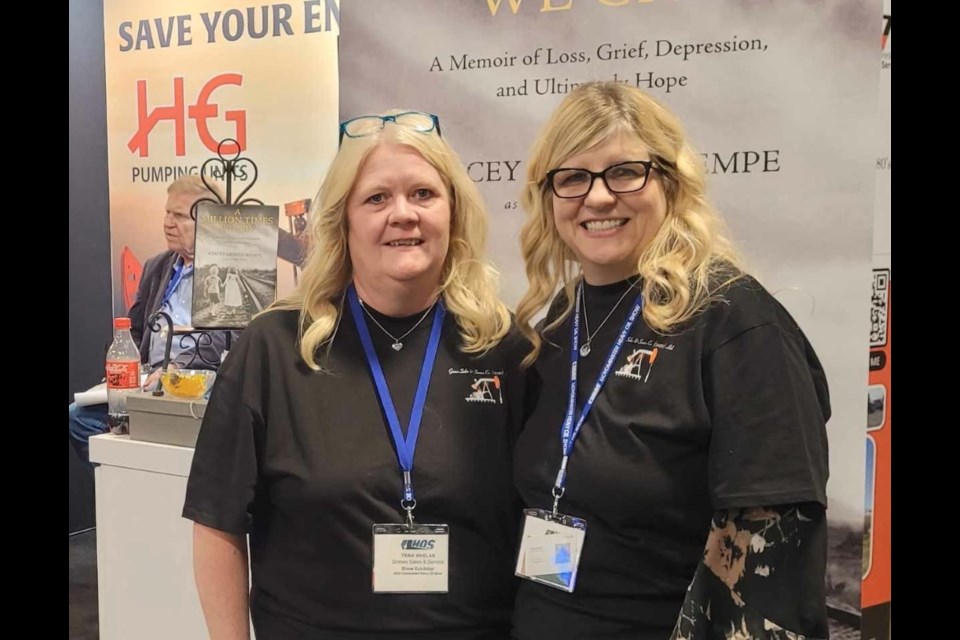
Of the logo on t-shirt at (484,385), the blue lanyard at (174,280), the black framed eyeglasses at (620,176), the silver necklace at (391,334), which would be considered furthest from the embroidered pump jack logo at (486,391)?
the blue lanyard at (174,280)

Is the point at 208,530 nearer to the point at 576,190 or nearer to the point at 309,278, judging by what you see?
the point at 309,278

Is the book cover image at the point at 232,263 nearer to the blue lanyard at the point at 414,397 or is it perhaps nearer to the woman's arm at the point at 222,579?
the blue lanyard at the point at 414,397

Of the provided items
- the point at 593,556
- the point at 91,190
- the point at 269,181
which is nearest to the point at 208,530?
the point at 593,556

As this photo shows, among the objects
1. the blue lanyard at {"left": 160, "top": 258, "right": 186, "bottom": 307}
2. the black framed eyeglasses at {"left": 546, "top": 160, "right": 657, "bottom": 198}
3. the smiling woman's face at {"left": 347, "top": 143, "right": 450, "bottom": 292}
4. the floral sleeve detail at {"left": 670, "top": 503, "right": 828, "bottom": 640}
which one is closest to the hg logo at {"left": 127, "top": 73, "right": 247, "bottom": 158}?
the blue lanyard at {"left": 160, "top": 258, "right": 186, "bottom": 307}

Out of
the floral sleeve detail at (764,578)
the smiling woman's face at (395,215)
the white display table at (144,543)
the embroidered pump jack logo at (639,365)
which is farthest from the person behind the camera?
the white display table at (144,543)

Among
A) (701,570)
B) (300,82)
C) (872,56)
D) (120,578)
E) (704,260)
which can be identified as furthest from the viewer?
(300,82)

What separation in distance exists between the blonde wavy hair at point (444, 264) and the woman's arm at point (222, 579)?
388 millimetres

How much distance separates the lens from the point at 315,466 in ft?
4.88

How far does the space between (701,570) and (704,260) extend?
1.71ft

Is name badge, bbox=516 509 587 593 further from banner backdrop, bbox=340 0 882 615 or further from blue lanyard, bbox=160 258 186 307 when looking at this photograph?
blue lanyard, bbox=160 258 186 307

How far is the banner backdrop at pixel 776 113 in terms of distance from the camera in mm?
2199

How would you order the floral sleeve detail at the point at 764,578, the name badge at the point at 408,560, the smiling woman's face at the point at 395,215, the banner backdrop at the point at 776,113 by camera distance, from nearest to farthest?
the floral sleeve detail at the point at 764,578 < the name badge at the point at 408,560 < the smiling woman's face at the point at 395,215 < the banner backdrop at the point at 776,113

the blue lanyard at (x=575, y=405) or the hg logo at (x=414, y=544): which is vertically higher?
the blue lanyard at (x=575, y=405)

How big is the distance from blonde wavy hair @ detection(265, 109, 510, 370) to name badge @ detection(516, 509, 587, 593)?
0.39m
